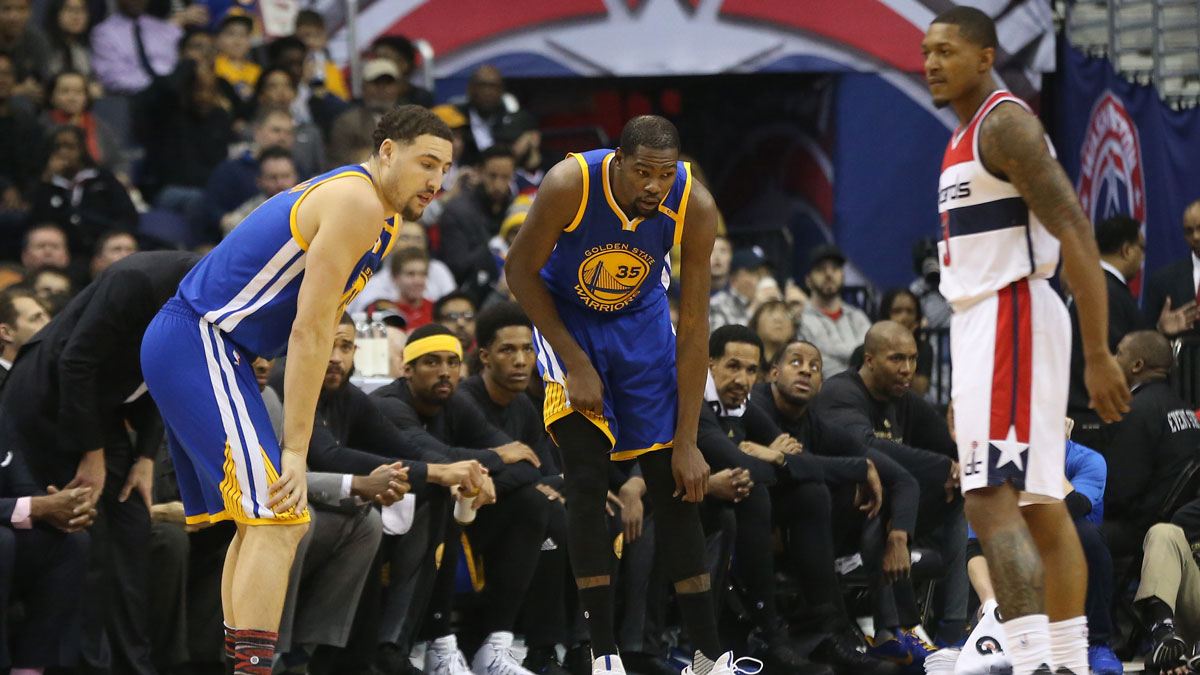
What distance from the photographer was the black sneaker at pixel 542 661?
6742 millimetres

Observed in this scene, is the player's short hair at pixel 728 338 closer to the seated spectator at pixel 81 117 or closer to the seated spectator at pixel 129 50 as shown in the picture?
the seated spectator at pixel 81 117

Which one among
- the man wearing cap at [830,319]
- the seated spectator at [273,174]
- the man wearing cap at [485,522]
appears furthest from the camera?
the man wearing cap at [830,319]

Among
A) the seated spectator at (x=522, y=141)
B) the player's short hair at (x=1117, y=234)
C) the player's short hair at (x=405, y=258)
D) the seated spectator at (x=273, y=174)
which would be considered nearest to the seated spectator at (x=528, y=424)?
the player's short hair at (x=405, y=258)

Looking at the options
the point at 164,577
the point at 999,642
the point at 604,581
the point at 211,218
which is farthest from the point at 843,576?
the point at 211,218

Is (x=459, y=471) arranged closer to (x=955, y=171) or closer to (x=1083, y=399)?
(x=955, y=171)

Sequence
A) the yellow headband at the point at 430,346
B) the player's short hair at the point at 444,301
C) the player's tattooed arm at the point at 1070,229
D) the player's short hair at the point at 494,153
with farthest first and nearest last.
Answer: the player's short hair at the point at 494,153
the player's short hair at the point at 444,301
the yellow headband at the point at 430,346
the player's tattooed arm at the point at 1070,229

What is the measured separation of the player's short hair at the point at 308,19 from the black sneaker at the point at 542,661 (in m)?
7.44

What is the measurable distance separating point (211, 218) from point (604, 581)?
20.4 ft

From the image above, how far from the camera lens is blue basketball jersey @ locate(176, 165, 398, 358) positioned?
466 centimetres

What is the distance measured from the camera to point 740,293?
11.2 meters

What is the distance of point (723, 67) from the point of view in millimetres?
13734

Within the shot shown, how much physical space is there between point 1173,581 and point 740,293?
15.5 ft

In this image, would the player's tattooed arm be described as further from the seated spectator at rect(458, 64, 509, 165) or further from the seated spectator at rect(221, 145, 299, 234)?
the seated spectator at rect(458, 64, 509, 165)

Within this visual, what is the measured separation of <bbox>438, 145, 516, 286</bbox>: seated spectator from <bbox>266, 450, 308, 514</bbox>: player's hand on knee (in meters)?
5.76
